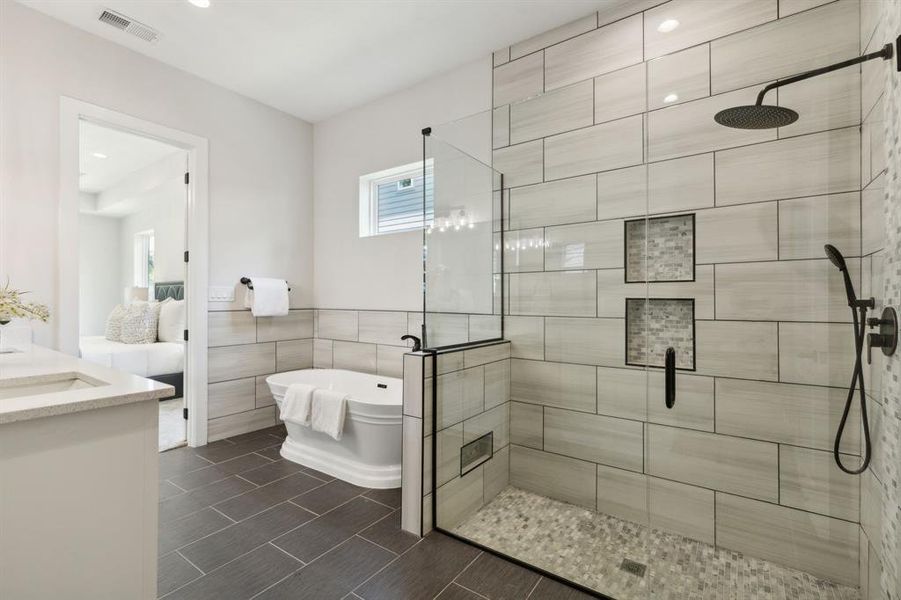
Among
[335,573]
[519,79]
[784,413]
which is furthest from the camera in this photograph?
[519,79]

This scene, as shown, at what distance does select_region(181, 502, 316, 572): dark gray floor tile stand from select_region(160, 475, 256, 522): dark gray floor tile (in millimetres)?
345

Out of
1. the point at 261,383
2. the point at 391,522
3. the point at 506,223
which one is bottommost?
the point at 391,522

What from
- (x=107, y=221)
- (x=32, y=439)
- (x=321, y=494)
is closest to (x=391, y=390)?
(x=321, y=494)

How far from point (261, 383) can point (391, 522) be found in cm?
203

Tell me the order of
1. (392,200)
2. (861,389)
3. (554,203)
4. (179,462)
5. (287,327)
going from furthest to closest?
(287,327) < (392,200) < (179,462) < (554,203) < (861,389)

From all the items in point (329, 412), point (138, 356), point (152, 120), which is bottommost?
point (329, 412)

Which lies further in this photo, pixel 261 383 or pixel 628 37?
pixel 261 383

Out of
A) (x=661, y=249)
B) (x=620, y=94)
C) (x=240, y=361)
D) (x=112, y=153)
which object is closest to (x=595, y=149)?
(x=620, y=94)

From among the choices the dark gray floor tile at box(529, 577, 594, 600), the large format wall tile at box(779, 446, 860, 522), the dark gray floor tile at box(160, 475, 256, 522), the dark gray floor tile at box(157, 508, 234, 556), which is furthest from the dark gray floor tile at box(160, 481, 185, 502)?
the large format wall tile at box(779, 446, 860, 522)

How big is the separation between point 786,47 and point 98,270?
8.93 metres

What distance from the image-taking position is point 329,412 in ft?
8.77

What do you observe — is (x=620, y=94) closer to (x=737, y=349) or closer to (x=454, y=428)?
(x=737, y=349)

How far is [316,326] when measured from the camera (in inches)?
159

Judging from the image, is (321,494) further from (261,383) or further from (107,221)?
(107,221)
